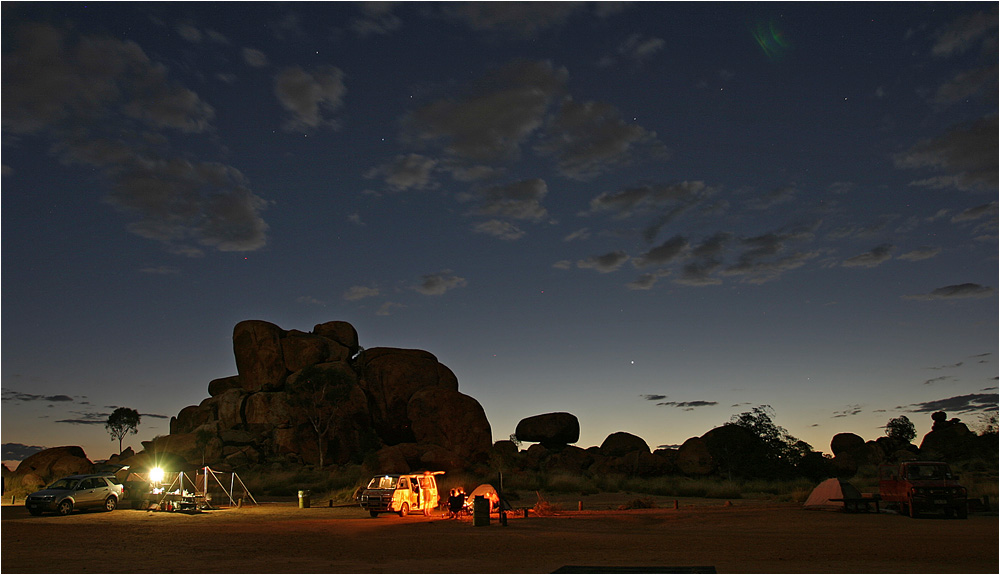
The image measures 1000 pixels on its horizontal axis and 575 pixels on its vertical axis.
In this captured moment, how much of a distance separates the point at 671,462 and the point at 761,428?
716 cm

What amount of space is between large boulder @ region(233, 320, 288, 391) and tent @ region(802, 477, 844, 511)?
47778mm

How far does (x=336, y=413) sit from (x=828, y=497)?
131 feet

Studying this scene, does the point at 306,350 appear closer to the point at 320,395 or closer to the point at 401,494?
the point at 320,395

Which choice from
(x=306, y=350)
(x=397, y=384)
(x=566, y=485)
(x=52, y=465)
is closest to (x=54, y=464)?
(x=52, y=465)

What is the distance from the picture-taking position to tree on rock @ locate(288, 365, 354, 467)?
58.1 metres

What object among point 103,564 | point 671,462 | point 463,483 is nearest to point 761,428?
point 671,462

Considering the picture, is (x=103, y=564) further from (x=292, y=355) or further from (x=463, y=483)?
(x=292, y=355)

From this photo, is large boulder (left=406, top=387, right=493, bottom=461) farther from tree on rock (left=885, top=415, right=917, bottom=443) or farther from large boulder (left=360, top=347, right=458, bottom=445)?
tree on rock (left=885, top=415, right=917, bottom=443)

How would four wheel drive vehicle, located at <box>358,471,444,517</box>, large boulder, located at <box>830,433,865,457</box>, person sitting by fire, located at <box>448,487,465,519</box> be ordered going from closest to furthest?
person sitting by fire, located at <box>448,487,465,519</box>
four wheel drive vehicle, located at <box>358,471,444,517</box>
large boulder, located at <box>830,433,865,457</box>

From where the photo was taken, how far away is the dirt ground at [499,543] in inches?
535

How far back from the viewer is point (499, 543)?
1766cm

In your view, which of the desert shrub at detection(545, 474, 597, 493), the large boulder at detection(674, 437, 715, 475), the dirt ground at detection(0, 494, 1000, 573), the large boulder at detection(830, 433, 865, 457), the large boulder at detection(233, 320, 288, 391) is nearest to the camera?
the dirt ground at detection(0, 494, 1000, 573)

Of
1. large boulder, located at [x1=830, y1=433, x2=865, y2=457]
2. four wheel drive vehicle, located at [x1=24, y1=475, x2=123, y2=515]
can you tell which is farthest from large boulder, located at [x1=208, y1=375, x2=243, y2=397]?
large boulder, located at [x1=830, y1=433, x2=865, y2=457]

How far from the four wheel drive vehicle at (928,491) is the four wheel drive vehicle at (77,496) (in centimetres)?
3055
